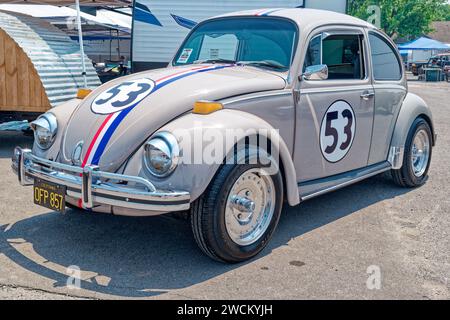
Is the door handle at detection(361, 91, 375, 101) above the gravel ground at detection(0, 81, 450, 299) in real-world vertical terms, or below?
above

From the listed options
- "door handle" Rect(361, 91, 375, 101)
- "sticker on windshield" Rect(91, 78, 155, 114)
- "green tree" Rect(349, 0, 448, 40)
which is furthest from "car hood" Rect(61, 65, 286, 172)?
"green tree" Rect(349, 0, 448, 40)

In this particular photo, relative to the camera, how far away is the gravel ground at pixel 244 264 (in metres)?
3.41

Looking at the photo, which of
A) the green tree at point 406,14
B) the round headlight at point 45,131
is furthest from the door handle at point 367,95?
the green tree at point 406,14

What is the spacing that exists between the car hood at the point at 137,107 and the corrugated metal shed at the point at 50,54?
13.0 feet

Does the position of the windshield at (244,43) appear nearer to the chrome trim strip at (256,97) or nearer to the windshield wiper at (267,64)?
the windshield wiper at (267,64)

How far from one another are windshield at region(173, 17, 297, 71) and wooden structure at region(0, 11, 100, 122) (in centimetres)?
345

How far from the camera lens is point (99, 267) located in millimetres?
3711

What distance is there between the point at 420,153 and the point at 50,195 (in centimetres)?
440

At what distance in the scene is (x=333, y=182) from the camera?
4.78 m

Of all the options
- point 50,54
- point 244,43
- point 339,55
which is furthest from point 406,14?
point 244,43

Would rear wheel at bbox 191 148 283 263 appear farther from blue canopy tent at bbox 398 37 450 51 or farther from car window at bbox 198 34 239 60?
blue canopy tent at bbox 398 37 450 51

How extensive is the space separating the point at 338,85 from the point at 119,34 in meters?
16.4

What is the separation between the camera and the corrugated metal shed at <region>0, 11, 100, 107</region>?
25.7 feet

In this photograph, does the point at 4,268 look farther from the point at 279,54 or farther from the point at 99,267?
the point at 279,54
